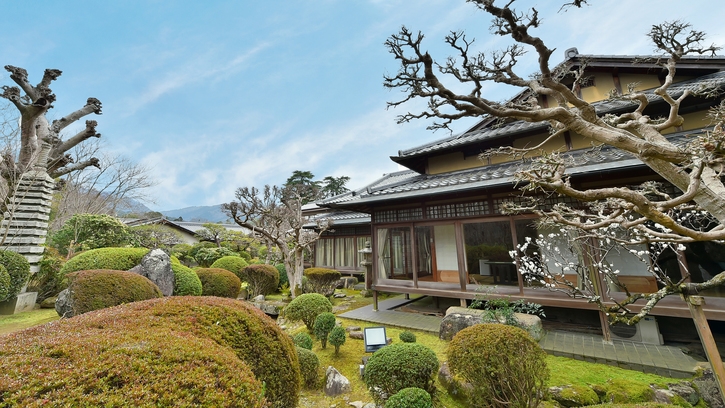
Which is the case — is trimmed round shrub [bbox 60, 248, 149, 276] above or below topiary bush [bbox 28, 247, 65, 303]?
above

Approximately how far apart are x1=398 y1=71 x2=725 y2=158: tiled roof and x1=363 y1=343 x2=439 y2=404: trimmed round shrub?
23.6 feet

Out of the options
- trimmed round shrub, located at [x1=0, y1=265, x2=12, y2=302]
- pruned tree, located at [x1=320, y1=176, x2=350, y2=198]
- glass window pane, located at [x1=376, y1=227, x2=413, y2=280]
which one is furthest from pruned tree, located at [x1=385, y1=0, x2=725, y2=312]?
pruned tree, located at [x1=320, y1=176, x2=350, y2=198]

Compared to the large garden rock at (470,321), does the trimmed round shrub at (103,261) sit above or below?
above

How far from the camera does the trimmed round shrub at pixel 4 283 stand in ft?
21.2

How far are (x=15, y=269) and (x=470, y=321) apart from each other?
1114cm

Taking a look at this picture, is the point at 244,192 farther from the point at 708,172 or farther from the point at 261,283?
the point at 708,172

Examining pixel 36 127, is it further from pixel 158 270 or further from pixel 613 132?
pixel 613 132

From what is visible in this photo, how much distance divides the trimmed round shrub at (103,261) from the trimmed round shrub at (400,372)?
730 cm

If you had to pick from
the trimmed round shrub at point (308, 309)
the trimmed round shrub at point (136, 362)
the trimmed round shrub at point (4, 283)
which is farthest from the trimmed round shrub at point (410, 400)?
the trimmed round shrub at point (4, 283)

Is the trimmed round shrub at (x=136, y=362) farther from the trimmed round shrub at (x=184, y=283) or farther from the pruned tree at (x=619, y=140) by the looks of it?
the trimmed round shrub at (x=184, y=283)

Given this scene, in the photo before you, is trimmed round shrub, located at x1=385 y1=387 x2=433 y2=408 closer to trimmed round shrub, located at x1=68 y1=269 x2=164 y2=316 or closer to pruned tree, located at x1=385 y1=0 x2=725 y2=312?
pruned tree, located at x1=385 y1=0 x2=725 y2=312

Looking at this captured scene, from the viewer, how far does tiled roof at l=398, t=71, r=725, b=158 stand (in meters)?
6.93

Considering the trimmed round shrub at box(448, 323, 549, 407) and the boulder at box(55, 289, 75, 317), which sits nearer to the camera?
the trimmed round shrub at box(448, 323, 549, 407)

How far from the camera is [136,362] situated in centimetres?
150
